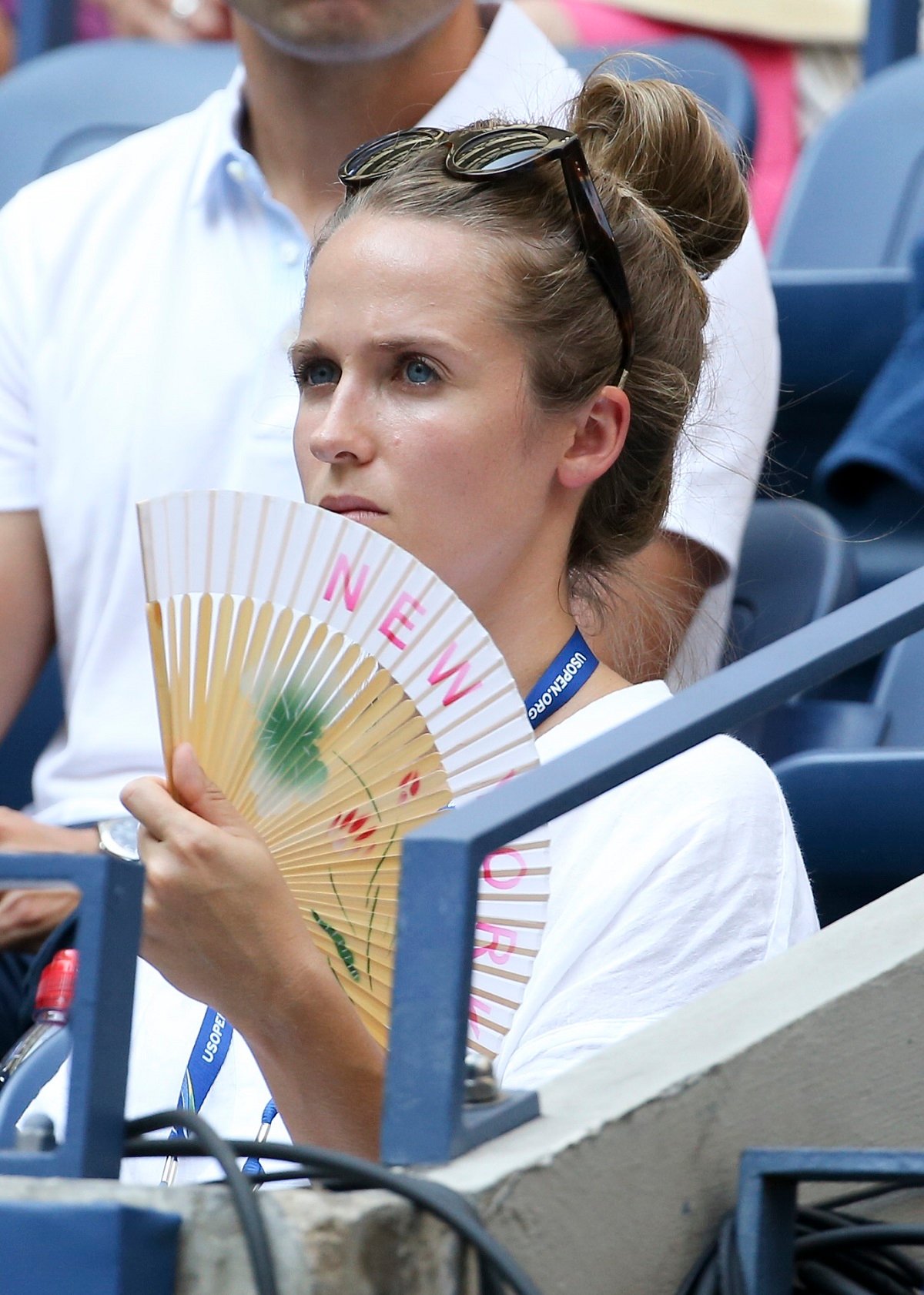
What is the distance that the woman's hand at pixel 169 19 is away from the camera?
4152 mm

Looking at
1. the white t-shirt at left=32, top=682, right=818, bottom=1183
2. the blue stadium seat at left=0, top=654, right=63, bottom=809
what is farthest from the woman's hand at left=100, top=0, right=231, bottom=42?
the white t-shirt at left=32, top=682, right=818, bottom=1183

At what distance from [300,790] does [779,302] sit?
1.66 metres

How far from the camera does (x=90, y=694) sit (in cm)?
214

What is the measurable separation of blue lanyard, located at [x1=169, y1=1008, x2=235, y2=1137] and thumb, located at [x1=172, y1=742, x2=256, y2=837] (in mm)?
260

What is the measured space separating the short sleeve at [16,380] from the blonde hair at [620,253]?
27.2 inches

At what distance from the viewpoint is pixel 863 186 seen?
→ 2947 millimetres

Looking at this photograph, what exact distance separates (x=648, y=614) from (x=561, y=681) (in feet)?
1.26

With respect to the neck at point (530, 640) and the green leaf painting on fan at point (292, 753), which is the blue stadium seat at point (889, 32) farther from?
the green leaf painting on fan at point (292, 753)

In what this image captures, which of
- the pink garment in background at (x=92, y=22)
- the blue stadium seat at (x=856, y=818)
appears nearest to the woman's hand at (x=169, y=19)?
the pink garment in background at (x=92, y=22)

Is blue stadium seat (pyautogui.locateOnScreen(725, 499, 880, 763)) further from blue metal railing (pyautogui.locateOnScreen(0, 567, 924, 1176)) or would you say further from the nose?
blue metal railing (pyautogui.locateOnScreen(0, 567, 924, 1176))

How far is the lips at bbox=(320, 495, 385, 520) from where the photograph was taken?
1433 mm

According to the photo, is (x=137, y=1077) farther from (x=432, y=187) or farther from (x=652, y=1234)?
(x=432, y=187)

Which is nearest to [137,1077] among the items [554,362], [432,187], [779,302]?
[554,362]

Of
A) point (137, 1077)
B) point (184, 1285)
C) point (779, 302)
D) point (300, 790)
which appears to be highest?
point (779, 302)
